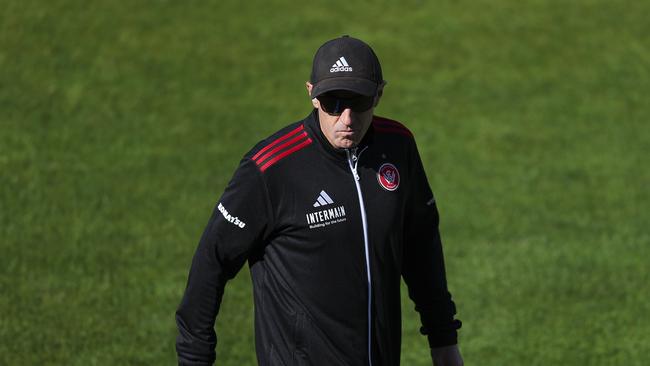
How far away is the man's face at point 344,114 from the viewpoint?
547cm

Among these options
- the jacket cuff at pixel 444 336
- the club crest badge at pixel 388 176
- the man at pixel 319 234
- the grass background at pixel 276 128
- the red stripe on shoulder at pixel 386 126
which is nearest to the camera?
the man at pixel 319 234

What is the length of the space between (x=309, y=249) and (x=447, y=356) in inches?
40.9

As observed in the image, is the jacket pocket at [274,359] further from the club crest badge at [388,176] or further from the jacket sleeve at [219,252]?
the club crest badge at [388,176]

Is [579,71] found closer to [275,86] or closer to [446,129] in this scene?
[446,129]

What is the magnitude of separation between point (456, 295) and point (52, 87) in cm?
686

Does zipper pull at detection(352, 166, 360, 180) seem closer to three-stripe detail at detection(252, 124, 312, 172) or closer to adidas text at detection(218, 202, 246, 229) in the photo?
three-stripe detail at detection(252, 124, 312, 172)

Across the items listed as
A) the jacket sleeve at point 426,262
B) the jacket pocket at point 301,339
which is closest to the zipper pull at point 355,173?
the jacket sleeve at point 426,262

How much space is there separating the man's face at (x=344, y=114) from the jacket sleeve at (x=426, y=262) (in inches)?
16.7

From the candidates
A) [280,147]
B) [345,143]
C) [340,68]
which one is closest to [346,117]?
[345,143]

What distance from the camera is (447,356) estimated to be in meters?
6.14

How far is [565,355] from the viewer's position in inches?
403

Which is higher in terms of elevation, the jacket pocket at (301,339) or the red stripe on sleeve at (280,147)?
the red stripe on sleeve at (280,147)

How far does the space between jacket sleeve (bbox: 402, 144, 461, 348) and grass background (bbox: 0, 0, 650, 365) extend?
4.07m

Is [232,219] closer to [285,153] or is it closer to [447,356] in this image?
[285,153]
